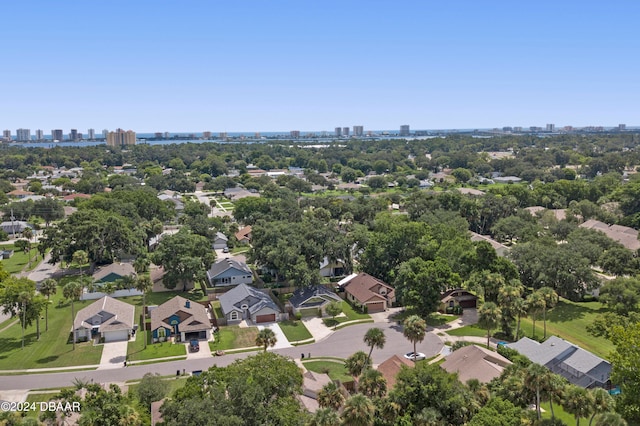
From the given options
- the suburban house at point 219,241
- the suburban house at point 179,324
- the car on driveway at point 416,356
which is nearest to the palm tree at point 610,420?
the car on driveway at point 416,356

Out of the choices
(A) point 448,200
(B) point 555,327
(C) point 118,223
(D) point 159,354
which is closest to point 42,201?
(C) point 118,223

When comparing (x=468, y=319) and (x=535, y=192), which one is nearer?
(x=468, y=319)

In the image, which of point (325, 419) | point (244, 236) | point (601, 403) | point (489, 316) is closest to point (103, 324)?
point (325, 419)

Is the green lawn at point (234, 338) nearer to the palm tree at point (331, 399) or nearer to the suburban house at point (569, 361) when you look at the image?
the palm tree at point (331, 399)

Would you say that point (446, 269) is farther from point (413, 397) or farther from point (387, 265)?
point (413, 397)

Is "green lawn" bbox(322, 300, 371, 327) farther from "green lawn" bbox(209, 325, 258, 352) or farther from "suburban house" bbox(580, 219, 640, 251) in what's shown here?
"suburban house" bbox(580, 219, 640, 251)

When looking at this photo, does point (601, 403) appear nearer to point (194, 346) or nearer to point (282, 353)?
point (282, 353)
